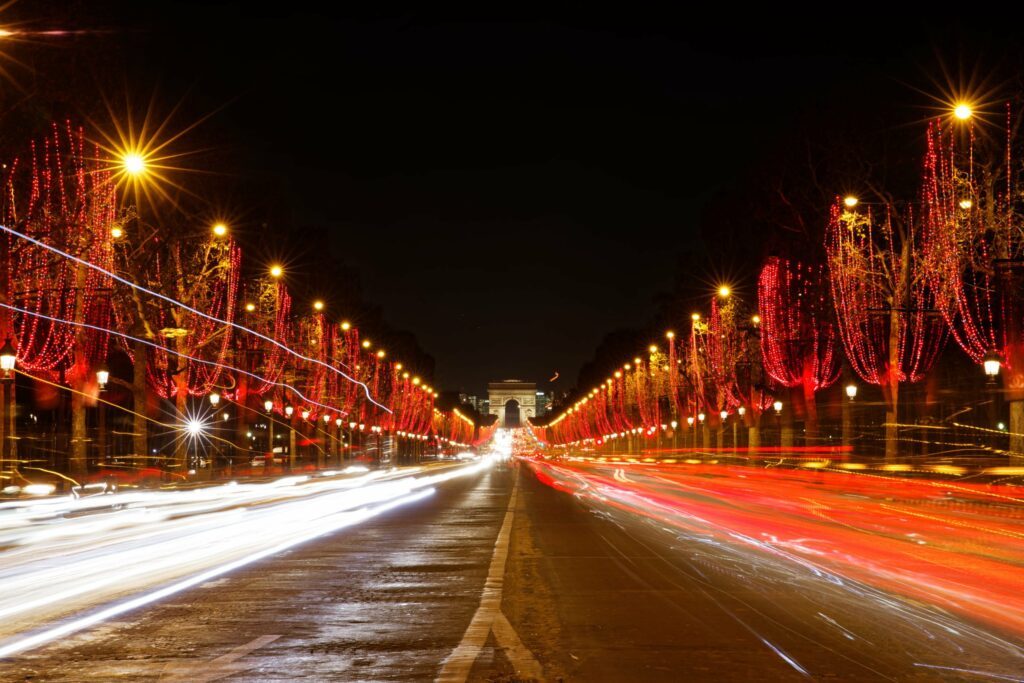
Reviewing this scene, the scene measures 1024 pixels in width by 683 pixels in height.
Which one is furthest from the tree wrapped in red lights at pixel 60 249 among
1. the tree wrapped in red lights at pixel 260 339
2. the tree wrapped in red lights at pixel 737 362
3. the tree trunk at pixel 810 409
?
the tree wrapped in red lights at pixel 737 362

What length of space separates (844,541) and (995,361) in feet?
42.6

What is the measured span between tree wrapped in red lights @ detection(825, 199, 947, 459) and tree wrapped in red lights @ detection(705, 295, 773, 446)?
15.1 m

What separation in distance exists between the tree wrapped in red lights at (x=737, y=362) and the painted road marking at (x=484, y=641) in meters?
49.7

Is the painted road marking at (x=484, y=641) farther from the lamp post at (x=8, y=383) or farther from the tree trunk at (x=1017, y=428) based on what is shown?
the tree trunk at (x=1017, y=428)

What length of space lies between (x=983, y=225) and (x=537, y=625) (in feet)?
83.7

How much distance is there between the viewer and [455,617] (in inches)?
393

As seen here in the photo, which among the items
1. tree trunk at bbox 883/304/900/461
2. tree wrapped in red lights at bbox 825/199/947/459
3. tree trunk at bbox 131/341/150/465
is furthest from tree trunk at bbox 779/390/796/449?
tree trunk at bbox 131/341/150/465

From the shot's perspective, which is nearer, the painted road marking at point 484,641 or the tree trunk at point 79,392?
the painted road marking at point 484,641

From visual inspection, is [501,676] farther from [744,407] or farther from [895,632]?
[744,407]

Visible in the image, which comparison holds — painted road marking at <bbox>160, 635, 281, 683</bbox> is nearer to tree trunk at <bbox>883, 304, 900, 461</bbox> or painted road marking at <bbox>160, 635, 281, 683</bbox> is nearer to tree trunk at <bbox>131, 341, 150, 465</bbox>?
tree trunk at <bbox>131, 341, 150, 465</bbox>

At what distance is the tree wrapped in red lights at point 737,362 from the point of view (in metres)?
61.2

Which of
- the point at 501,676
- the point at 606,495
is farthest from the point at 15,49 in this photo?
the point at 501,676

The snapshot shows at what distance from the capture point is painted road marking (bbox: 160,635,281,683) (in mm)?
7414

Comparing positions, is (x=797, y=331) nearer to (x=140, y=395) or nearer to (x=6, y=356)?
(x=140, y=395)
